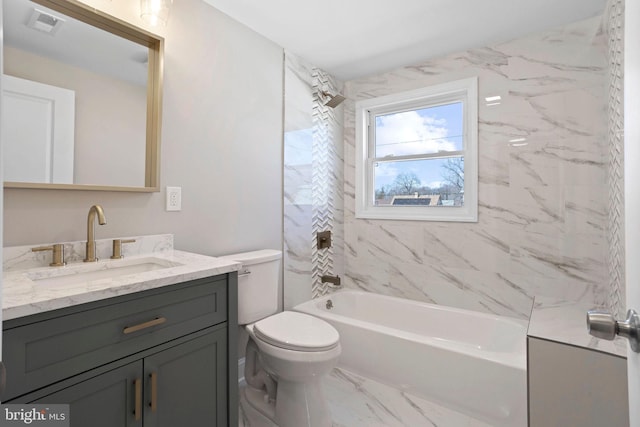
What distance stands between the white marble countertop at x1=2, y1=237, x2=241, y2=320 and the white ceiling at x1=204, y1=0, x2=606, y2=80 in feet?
4.87

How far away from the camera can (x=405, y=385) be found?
1.96m

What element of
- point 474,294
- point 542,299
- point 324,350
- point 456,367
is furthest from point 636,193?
point 474,294

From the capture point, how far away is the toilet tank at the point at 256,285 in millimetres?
1814

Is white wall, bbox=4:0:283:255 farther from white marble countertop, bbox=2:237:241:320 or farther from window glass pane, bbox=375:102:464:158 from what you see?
window glass pane, bbox=375:102:464:158

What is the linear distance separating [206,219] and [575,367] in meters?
1.90

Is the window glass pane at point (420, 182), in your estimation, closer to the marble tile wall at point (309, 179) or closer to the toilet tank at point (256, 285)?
the marble tile wall at point (309, 179)

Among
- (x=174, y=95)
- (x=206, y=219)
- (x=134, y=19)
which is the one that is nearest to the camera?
A: (x=134, y=19)

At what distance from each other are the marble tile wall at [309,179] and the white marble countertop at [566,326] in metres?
1.51

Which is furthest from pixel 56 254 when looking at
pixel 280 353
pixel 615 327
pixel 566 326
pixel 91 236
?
pixel 566 326

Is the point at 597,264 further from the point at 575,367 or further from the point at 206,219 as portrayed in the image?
the point at 206,219

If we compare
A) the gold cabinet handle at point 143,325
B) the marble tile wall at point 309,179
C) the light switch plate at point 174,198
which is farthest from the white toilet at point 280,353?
the gold cabinet handle at point 143,325

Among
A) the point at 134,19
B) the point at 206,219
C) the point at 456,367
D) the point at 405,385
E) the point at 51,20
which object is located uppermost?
the point at 134,19

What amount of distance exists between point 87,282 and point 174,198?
2.43 ft

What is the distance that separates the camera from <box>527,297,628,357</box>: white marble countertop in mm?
1375
